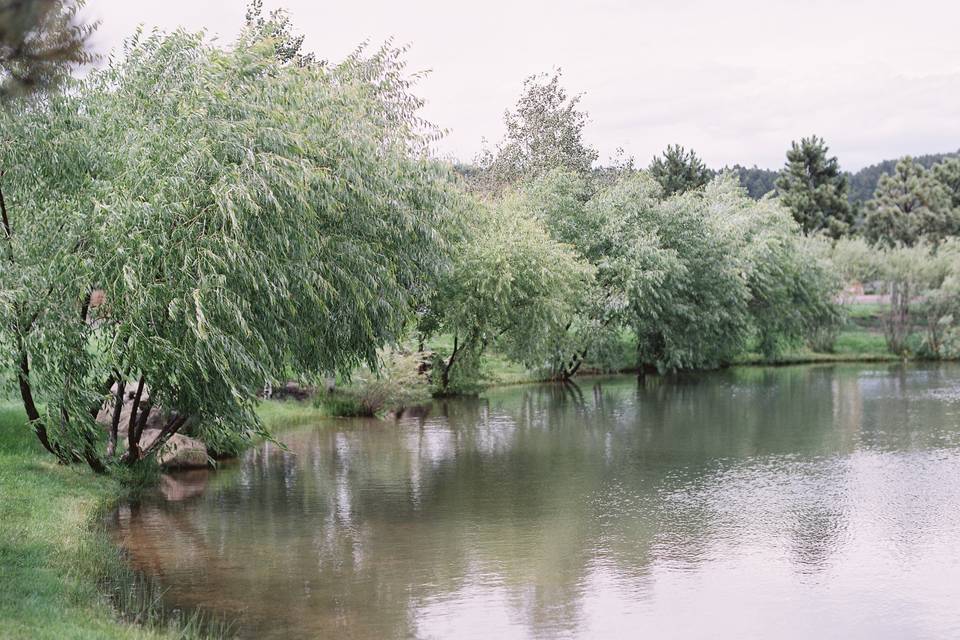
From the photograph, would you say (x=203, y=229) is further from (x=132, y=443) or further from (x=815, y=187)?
(x=815, y=187)

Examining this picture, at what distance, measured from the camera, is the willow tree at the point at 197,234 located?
12.4 m

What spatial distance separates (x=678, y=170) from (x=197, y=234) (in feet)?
185

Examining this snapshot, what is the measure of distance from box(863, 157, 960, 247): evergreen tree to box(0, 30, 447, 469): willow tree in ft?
189

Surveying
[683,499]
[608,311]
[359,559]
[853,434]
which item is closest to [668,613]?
[359,559]

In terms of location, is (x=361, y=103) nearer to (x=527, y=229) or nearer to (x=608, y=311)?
(x=527, y=229)

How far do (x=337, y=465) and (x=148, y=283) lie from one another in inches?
340

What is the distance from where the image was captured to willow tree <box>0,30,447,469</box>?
1238cm

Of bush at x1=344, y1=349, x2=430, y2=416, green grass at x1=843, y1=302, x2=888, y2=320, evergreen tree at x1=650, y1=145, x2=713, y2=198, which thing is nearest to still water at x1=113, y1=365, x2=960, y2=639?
bush at x1=344, y1=349, x2=430, y2=416

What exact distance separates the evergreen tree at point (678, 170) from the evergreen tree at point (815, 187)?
5909mm

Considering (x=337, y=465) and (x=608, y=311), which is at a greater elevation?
(x=608, y=311)

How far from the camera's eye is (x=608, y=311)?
36000 millimetres

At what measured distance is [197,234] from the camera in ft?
40.8

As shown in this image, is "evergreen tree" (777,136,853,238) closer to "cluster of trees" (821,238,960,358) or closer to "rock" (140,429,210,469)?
"cluster of trees" (821,238,960,358)

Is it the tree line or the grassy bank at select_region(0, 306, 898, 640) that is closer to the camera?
the grassy bank at select_region(0, 306, 898, 640)
